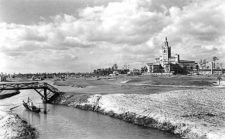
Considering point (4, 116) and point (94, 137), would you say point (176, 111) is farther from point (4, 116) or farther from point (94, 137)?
point (4, 116)

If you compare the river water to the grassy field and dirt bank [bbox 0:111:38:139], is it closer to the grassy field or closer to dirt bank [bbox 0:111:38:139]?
dirt bank [bbox 0:111:38:139]

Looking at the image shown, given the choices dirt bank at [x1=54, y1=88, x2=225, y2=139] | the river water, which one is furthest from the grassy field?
the river water

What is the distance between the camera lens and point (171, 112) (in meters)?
45.0

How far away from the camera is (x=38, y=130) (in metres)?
41.7

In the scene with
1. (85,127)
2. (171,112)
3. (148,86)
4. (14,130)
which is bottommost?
(85,127)

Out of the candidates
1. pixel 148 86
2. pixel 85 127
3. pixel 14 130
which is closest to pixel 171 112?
pixel 85 127

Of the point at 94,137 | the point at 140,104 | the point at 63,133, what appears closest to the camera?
the point at 94,137

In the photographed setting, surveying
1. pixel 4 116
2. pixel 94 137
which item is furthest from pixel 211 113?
pixel 4 116

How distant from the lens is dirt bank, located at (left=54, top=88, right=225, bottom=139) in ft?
119

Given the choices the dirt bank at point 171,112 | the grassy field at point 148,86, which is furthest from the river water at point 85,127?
the grassy field at point 148,86

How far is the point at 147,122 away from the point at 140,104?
10224 millimetres

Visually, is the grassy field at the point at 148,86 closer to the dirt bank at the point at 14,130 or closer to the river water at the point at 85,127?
the river water at the point at 85,127

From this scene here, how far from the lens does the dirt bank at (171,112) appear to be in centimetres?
3612

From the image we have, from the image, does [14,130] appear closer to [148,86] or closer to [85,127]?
[85,127]
